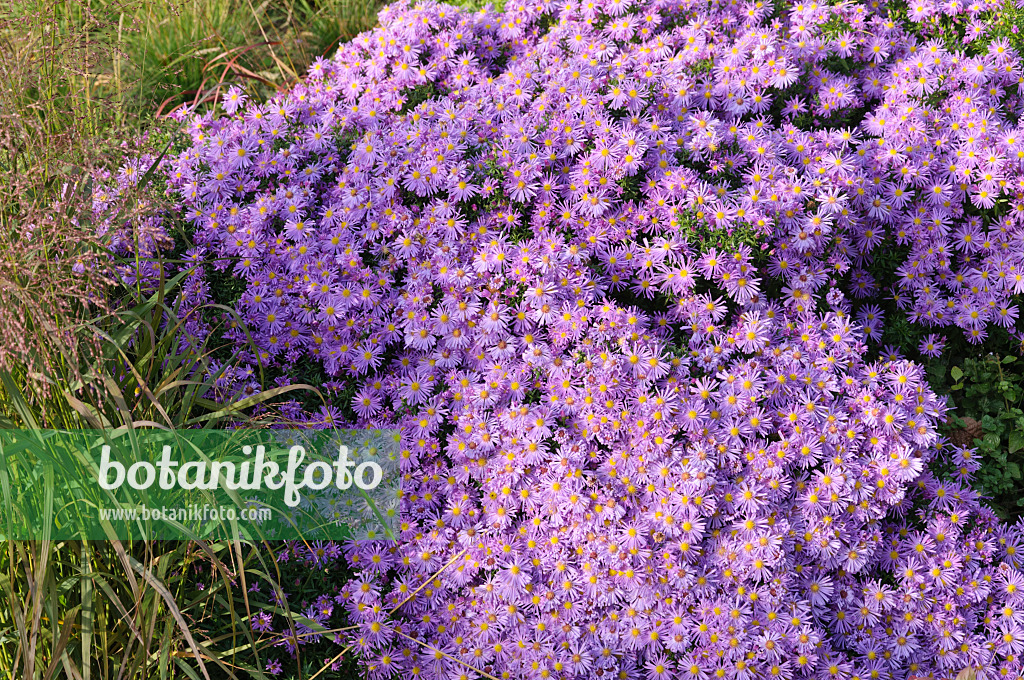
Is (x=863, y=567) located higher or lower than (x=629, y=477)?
lower

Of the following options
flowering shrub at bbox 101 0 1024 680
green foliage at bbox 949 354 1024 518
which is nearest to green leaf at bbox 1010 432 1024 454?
green foliage at bbox 949 354 1024 518

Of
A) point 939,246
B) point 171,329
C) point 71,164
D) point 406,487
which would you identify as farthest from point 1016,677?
point 71,164

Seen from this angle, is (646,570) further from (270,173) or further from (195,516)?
(270,173)

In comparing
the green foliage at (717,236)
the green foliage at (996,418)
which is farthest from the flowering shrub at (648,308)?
the green foliage at (996,418)

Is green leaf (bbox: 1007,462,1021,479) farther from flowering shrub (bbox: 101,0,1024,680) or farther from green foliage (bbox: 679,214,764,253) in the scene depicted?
green foliage (bbox: 679,214,764,253)

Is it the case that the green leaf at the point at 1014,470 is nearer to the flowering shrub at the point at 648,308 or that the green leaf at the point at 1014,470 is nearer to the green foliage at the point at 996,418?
the green foliage at the point at 996,418

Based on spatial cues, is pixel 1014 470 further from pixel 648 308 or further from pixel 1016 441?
pixel 648 308

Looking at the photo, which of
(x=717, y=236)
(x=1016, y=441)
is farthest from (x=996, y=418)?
(x=717, y=236)
